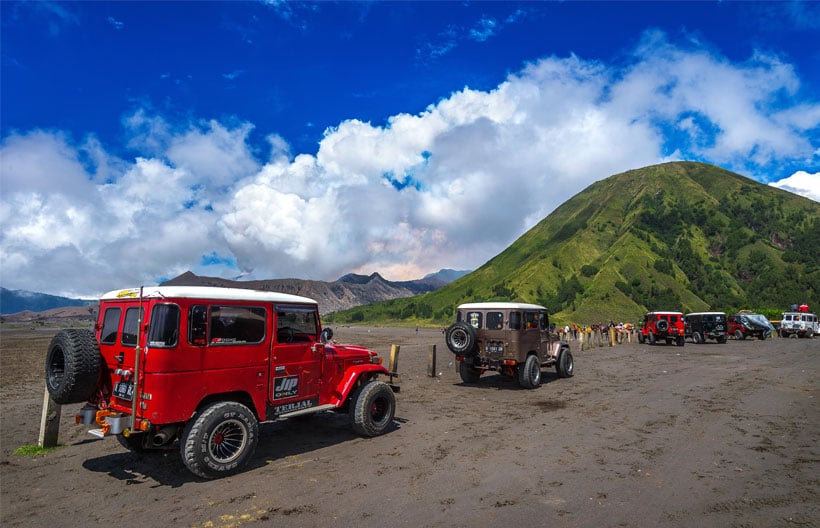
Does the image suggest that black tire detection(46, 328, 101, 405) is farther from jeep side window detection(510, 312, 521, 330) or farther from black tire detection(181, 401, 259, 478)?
jeep side window detection(510, 312, 521, 330)

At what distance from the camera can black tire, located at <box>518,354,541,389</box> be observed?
48.9 ft

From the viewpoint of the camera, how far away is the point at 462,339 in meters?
15.0

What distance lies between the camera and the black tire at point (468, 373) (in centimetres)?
1594

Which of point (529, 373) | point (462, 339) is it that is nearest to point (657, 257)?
point (529, 373)

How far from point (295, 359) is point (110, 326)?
3.01 metres

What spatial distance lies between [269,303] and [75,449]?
4801 millimetres

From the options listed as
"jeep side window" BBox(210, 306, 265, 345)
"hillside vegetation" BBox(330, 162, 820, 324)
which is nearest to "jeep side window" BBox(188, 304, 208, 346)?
"jeep side window" BBox(210, 306, 265, 345)

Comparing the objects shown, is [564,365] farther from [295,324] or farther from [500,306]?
[295,324]

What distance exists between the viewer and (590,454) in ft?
26.3

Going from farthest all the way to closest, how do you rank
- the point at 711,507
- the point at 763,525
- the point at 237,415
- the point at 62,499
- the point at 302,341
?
1. the point at 302,341
2. the point at 237,415
3. the point at 62,499
4. the point at 711,507
5. the point at 763,525

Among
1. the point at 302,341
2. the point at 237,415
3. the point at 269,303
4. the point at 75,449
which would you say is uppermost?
the point at 269,303

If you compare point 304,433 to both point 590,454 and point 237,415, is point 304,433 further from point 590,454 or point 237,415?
point 590,454

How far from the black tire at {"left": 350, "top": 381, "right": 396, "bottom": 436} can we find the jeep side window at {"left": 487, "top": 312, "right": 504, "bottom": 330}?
6.25 metres

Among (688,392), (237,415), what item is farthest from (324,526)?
(688,392)
